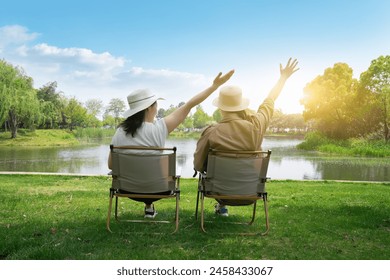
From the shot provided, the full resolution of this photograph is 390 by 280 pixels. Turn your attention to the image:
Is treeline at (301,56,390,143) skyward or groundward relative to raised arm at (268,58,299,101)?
skyward

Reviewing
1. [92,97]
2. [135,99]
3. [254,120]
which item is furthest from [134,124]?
[92,97]

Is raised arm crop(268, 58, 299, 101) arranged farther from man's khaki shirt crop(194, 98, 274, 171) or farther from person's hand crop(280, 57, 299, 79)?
man's khaki shirt crop(194, 98, 274, 171)

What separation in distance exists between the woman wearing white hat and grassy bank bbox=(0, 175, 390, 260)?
2.37 feet

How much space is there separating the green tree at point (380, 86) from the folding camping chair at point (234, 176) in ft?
63.9

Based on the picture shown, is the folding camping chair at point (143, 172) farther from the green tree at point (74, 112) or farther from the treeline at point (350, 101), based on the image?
the green tree at point (74, 112)

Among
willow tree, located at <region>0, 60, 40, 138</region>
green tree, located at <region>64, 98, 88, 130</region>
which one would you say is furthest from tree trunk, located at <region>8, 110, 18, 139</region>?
green tree, located at <region>64, 98, 88, 130</region>

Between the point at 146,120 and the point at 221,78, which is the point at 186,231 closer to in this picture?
the point at 146,120

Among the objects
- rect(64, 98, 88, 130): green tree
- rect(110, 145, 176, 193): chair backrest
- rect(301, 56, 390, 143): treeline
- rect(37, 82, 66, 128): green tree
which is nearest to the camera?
rect(110, 145, 176, 193): chair backrest

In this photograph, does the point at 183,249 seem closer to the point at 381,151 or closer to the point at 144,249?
the point at 144,249

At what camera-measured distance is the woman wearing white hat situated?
323 centimetres

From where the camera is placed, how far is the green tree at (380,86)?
67.5ft

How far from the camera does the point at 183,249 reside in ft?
9.13

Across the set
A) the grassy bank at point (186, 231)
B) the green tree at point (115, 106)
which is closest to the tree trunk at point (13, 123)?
the green tree at point (115, 106)

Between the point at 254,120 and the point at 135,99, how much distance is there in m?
1.01
